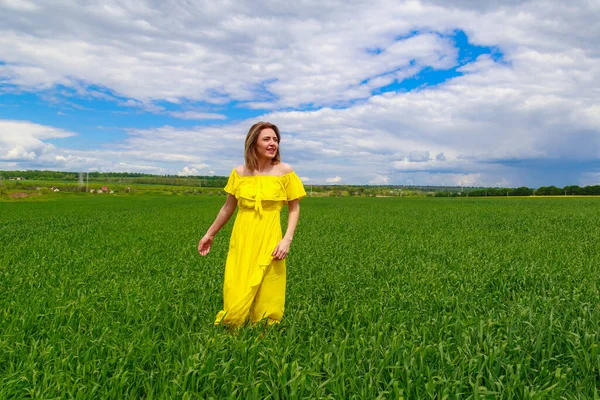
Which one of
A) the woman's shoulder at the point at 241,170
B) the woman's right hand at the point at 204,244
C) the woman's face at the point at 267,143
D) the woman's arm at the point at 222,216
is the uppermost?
the woman's face at the point at 267,143

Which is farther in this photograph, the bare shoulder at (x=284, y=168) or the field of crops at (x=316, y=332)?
the bare shoulder at (x=284, y=168)

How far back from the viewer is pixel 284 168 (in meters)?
4.41

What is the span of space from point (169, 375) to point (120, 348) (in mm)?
826

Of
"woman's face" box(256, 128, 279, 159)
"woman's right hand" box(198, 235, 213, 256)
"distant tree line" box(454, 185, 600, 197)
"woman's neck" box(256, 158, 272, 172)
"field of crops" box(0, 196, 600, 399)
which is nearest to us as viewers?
"field of crops" box(0, 196, 600, 399)

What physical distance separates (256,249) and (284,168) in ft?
2.94

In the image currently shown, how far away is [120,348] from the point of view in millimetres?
4012

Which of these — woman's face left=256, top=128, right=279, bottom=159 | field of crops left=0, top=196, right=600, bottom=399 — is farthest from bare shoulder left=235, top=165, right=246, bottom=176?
field of crops left=0, top=196, right=600, bottom=399

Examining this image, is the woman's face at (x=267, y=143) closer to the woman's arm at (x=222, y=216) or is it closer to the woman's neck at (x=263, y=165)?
the woman's neck at (x=263, y=165)

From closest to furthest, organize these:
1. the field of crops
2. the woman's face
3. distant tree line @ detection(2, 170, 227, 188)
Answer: the field of crops < the woman's face < distant tree line @ detection(2, 170, 227, 188)

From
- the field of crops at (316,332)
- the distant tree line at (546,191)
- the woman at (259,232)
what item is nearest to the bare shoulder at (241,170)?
the woman at (259,232)

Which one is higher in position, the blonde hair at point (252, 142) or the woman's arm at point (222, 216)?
the blonde hair at point (252, 142)

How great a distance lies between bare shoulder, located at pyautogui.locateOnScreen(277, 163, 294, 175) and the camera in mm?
4375

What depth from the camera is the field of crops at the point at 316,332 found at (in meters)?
3.26

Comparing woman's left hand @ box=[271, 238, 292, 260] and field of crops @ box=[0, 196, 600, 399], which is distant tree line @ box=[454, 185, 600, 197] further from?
woman's left hand @ box=[271, 238, 292, 260]
